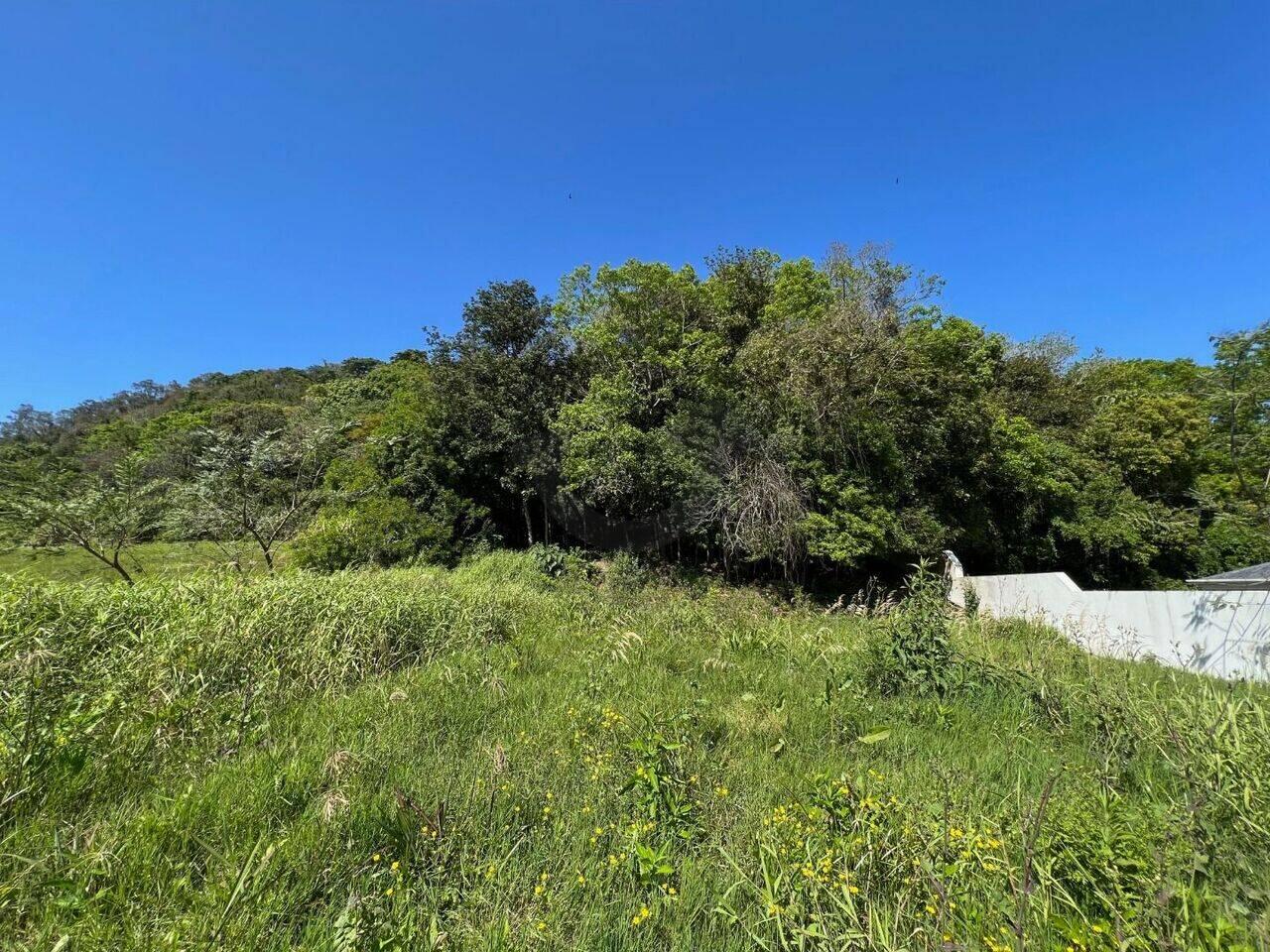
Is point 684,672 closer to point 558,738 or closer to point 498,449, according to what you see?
point 558,738

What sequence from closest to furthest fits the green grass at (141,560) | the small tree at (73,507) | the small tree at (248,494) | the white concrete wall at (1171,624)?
the white concrete wall at (1171,624), the small tree at (73,507), the green grass at (141,560), the small tree at (248,494)

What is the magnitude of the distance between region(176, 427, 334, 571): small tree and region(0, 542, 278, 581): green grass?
317 mm

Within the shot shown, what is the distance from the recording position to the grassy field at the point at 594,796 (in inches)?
64.6

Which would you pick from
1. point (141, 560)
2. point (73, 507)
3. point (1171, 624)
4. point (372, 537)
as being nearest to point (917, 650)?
point (1171, 624)

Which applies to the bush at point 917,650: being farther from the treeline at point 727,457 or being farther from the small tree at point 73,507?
the small tree at point 73,507

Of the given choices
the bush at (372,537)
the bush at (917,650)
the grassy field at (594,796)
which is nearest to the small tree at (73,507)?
the bush at (372,537)

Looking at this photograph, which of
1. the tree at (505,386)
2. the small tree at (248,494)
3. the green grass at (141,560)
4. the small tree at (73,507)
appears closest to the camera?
the small tree at (73,507)

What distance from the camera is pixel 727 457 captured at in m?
11.5

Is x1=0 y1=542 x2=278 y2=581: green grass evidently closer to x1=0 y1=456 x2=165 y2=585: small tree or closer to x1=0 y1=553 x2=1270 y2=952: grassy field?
x1=0 y1=456 x2=165 y2=585: small tree

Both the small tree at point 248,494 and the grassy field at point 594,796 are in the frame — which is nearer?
the grassy field at point 594,796

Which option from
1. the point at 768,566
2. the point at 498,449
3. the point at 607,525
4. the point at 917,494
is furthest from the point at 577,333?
the point at 917,494

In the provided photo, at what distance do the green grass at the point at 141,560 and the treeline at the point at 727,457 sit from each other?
392mm

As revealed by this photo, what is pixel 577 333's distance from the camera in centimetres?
1394

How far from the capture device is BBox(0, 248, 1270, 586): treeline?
999 centimetres
